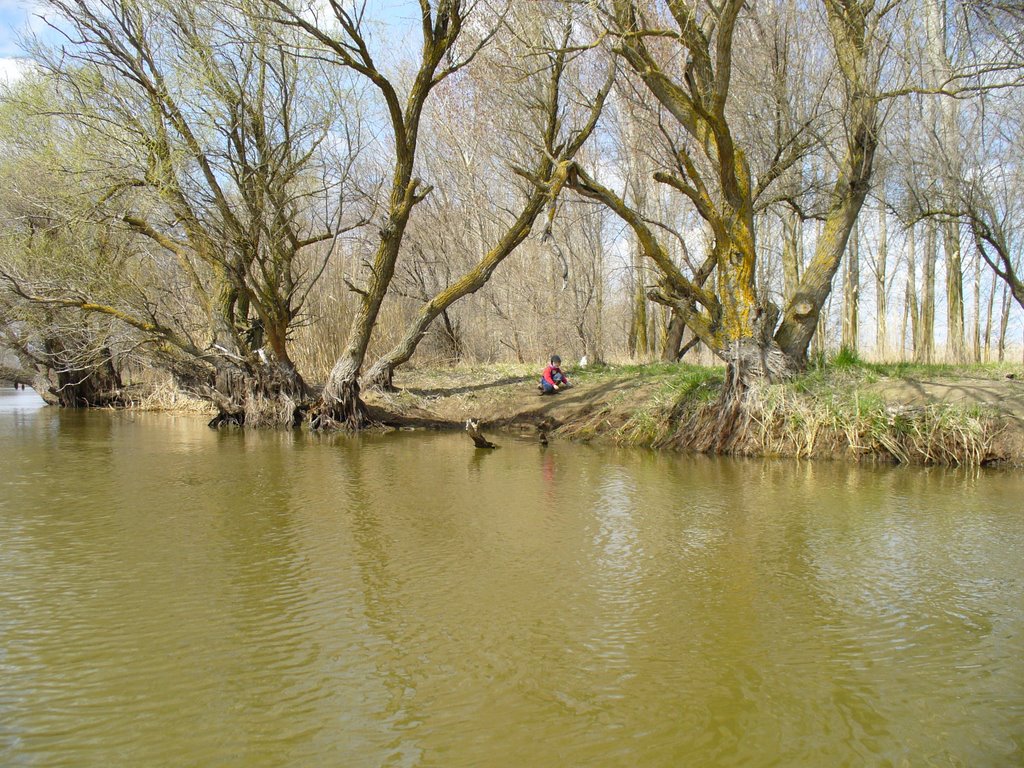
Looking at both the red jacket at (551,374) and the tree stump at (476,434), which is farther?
the red jacket at (551,374)

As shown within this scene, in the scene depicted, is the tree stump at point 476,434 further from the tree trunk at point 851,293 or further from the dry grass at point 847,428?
the tree trunk at point 851,293

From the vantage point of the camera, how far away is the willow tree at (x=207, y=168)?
12.1 m

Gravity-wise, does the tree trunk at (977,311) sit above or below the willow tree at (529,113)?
below

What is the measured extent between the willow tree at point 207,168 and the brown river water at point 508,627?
654 cm

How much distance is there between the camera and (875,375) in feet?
34.4

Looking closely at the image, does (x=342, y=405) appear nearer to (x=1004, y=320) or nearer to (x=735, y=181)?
(x=735, y=181)

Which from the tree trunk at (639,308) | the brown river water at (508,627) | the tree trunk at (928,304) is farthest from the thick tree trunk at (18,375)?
the tree trunk at (928,304)

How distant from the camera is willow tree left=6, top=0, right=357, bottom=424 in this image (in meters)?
12.1

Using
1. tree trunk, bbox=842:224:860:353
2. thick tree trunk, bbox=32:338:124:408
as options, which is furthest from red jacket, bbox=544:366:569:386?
thick tree trunk, bbox=32:338:124:408

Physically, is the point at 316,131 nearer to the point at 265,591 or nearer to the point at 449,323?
the point at 449,323

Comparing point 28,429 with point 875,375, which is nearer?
point 875,375

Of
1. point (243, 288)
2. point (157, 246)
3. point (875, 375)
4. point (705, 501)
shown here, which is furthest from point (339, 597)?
point (157, 246)

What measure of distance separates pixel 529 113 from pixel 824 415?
746 cm

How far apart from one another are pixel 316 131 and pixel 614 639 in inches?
462
